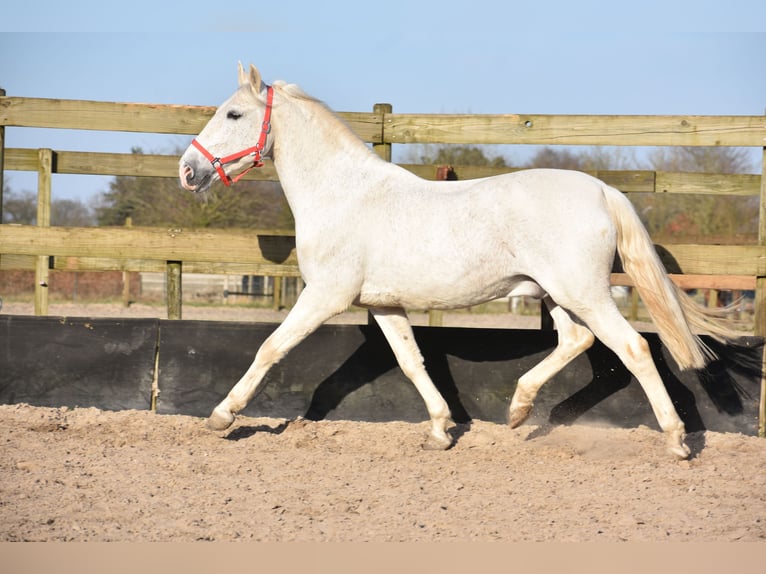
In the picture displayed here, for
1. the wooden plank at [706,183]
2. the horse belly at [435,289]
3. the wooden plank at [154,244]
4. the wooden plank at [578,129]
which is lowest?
the horse belly at [435,289]

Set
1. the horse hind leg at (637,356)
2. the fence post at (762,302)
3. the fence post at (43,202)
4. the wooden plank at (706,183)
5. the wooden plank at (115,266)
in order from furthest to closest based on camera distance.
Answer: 1. the wooden plank at (115,266)
2. the wooden plank at (706,183)
3. the fence post at (43,202)
4. the fence post at (762,302)
5. the horse hind leg at (637,356)

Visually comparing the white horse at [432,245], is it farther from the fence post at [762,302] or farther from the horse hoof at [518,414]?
the fence post at [762,302]

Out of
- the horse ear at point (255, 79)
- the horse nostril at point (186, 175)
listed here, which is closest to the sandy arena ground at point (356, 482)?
Answer: the horse nostril at point (186, 175)

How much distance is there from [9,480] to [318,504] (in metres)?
1.43

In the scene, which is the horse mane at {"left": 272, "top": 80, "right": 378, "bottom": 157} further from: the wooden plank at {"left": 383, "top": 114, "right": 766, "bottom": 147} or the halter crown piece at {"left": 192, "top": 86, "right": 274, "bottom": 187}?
the wooden plank at {"left": 383, "top": 114, "right": 766, "bottom": 147}

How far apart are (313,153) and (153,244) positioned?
145cm

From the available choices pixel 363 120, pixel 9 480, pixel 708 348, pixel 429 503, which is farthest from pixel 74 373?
pixel 708 348

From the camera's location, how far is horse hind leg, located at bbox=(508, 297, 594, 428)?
4746 millimetres

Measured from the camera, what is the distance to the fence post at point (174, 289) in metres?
5.71

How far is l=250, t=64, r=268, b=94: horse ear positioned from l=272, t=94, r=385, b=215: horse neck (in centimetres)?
16

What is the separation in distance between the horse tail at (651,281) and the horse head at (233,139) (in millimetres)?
2001

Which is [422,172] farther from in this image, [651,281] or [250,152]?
[651,281]

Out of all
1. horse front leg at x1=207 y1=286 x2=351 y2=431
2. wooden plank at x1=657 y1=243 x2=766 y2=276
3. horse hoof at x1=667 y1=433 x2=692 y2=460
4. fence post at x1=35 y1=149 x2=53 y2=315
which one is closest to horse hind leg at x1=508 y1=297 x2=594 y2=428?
horse hoof at x1=667 y1=433 x2=692 y2=460

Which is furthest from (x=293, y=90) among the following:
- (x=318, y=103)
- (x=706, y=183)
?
(x=706, y=183)
